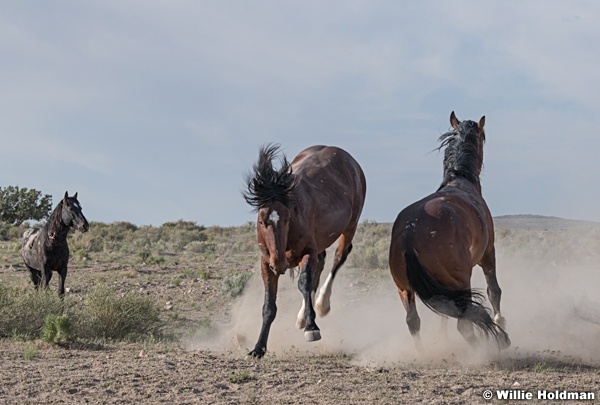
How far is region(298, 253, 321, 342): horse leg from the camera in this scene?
8070 mm

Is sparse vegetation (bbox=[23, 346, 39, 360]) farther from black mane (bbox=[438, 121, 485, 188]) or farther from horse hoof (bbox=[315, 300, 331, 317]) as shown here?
black mane (bbox=[438, 121, 485, 188])

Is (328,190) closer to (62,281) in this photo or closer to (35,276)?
(62,281)

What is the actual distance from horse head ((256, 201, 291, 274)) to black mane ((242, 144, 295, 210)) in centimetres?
9

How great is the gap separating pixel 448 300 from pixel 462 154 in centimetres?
263

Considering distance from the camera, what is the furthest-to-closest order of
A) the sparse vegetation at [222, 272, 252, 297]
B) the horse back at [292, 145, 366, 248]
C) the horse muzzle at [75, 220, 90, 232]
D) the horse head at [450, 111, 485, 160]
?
the sparse vegetation at [222, 272, 252, 297]
the horse muzzle at [75, 220, 90, 232]
the horse head at [450, 111, 485, 160]
the horse back at [292, 145, 366, 248]

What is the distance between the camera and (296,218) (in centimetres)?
842

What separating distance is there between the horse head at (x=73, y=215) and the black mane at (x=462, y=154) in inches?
284

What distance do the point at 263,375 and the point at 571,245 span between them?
1856 centimetres

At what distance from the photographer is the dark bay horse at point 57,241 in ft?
46.8

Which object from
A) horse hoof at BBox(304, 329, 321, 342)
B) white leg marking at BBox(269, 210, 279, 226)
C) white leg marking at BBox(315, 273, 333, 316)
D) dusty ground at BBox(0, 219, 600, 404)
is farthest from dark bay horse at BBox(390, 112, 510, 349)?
white leg marking at BBox(315, 273, 333, 316)

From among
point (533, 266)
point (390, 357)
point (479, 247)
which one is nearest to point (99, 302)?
point (390, 357)

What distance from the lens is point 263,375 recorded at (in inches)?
274

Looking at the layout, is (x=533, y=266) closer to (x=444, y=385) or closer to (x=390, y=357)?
(x=390, y=357)

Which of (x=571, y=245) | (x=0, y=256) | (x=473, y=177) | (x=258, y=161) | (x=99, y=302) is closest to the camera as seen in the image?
(x=258, y=161)
